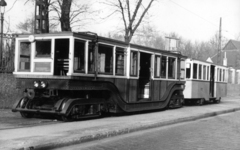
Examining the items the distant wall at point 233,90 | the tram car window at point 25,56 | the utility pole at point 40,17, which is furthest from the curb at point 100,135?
the distant wall at point 233,90

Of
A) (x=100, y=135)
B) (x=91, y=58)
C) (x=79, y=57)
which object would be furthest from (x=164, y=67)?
(x=100, y=135)

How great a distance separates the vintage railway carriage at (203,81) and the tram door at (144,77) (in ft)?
19.3

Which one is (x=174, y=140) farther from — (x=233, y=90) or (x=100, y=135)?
(x=233, y=90)

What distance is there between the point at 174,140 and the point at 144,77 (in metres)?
7.21

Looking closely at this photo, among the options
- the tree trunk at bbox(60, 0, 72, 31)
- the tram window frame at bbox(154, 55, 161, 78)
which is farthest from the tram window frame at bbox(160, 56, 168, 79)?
the tree trunk at bbox(60, 0, 72, 31)

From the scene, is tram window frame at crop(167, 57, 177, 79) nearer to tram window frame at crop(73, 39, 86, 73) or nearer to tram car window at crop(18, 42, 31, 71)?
tram window frame at crop(73, 39, 86, 73)

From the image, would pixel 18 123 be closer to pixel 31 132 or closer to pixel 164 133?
pixel 31 132

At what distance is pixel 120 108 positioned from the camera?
47.0ft

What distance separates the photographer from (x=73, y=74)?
459 inches

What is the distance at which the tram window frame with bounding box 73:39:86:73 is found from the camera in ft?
39.0

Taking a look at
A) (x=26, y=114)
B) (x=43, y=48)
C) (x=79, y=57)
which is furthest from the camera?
(x=26, y=114)

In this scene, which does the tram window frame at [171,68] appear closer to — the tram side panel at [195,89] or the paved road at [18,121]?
the tram side panel at [195,89]

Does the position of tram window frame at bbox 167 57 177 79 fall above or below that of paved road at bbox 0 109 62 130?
above

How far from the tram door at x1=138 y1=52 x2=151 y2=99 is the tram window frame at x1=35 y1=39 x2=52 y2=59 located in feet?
18.3
